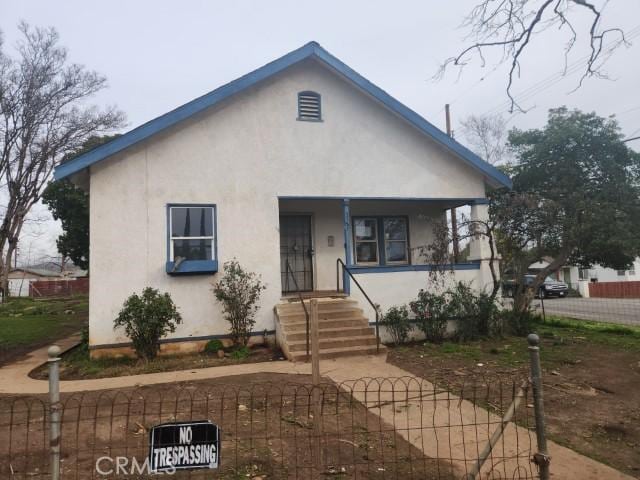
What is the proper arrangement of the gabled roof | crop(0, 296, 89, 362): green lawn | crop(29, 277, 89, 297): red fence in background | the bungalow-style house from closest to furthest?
the gabled roof
the bungalow-style house
crop(0, 296, 89, 362): green lawn
crop(29, 277, 89, 297): red fence in background

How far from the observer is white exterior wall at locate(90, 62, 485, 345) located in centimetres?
947

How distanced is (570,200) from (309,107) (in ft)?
24.5

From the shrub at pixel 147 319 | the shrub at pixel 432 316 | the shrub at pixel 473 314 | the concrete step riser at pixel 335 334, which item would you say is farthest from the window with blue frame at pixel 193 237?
the shrub at pixel 473 314

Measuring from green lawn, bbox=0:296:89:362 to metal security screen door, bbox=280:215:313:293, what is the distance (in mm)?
6983

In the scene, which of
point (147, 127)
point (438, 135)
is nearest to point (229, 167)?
point (147, 127)

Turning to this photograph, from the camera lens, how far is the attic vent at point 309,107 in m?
11.0

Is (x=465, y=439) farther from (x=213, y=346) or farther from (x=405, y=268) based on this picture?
(x=405, y=268)

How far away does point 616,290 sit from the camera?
2777 cm

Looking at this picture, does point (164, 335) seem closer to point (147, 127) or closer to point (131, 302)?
point (131, 302)

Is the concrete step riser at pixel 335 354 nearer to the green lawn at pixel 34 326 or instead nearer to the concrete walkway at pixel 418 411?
the concrete walkway at pixel 418 411

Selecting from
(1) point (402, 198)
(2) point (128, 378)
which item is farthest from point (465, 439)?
(1) point (402, 198)

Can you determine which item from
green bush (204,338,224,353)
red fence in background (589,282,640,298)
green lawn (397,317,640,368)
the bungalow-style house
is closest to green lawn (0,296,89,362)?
the bungalow-style house

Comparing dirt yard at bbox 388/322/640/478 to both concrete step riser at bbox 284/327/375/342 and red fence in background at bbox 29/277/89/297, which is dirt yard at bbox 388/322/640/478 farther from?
red fence in background at bbox 29/277/89/297

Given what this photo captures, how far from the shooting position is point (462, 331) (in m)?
10.6
